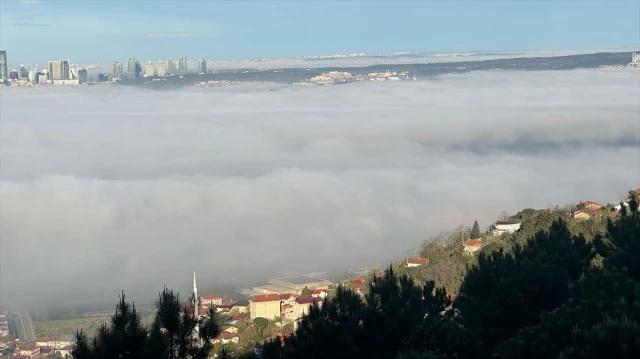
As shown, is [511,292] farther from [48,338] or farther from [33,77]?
[33,77]

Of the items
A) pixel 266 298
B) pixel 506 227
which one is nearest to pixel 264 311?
pixel 266 298

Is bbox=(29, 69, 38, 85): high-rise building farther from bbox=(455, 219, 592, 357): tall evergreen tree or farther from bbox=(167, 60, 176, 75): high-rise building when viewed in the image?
bbox=(455, 219, 592, 357): tall evergreen tree

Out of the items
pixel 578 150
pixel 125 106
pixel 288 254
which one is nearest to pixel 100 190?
pixel 288 254

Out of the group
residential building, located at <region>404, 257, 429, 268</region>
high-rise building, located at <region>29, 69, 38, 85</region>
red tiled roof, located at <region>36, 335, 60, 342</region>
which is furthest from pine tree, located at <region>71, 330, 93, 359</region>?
high-rise building, located at <region>29, 69, 38, 85</region>

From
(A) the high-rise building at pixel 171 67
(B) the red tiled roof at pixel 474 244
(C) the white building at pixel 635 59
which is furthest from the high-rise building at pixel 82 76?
(B) the red tiled roof at pixel 474 244

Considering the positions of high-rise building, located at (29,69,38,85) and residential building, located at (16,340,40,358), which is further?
high-rise building, located at (29,69,38,85)

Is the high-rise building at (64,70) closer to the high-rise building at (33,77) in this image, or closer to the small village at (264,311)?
the high-rise building at (33,77)
